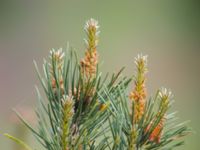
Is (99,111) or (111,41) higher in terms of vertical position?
(111,41)

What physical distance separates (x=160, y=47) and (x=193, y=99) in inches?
7.3

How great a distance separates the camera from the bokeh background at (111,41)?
0.87 meters

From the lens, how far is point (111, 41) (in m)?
0.96

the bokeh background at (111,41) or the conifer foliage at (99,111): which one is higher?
the bokeh background at (111,41)

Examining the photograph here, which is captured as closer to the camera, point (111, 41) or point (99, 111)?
point (99, 111)

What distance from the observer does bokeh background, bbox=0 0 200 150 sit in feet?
2.86

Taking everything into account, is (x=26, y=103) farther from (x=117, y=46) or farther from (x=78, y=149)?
(x=78, y=149)

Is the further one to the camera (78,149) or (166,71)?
(166,71)

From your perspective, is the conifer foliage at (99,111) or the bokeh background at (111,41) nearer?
the conifer foliage at (99,111)

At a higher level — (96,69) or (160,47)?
(160,47)

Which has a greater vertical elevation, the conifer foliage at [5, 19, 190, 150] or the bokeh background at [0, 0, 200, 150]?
the bokeh background at [0, 0, 200, 150]

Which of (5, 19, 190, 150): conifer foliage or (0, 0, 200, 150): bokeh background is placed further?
(0, 0, 200, 150): bokeh background

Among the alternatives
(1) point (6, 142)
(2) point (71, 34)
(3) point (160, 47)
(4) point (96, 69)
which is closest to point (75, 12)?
(2) point (71, 34)

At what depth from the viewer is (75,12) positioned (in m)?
0.94
